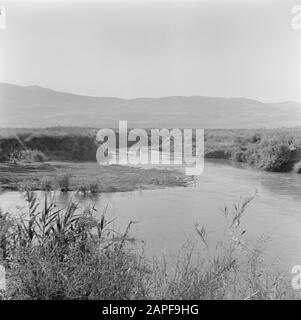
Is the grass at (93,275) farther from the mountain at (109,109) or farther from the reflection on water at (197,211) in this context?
the mountain at (109,109)

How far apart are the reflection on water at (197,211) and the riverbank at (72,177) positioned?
0.13 m

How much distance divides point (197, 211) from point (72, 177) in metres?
1.83

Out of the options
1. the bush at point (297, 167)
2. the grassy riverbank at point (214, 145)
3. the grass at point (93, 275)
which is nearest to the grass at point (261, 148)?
the grassy riverbank at point (214, 145)

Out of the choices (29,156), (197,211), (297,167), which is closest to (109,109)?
(29,156)

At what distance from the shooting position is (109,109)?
4078mm

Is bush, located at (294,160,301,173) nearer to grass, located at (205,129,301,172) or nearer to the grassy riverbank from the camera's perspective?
the grassy riverbank

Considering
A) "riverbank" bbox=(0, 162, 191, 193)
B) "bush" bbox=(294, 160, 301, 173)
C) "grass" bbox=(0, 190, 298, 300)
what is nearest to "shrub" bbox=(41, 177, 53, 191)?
"riverbank" bbox=(0, 162, 191, 193)

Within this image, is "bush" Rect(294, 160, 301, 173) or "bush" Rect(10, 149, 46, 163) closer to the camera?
"bush" Rect(10, 149, 46, 163)

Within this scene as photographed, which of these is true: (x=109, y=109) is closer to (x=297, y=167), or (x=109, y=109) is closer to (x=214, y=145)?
(x=297, y=167)

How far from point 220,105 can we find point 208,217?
1686mm

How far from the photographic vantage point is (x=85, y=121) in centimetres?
443

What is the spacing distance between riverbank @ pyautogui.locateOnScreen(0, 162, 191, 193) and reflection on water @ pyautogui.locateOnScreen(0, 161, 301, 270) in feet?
0.44

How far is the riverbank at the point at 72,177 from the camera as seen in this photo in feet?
13.9

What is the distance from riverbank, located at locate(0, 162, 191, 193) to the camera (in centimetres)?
423
